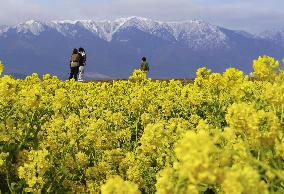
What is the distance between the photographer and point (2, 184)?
502cm

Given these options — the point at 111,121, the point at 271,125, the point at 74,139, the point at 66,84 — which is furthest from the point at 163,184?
the point at 66,84

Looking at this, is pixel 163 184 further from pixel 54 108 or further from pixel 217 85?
pixel 217 85

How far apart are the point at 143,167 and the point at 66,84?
9.79 meters

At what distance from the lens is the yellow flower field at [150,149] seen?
1.81 meters

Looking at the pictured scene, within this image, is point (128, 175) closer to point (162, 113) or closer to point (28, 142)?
point (28, 142)

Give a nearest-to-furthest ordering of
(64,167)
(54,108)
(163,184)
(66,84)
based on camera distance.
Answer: (163,184)
(64,167)
(54,108)
(66,84)

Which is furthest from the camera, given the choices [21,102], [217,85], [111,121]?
[217,85]

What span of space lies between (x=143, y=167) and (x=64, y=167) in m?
0.76

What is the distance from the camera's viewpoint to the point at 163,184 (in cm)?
221

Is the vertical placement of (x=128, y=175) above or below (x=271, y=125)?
below

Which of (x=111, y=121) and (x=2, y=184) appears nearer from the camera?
(x=2, y=184)

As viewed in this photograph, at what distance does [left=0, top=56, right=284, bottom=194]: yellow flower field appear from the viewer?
1.81 metres

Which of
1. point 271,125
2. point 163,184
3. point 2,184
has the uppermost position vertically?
point 271,125

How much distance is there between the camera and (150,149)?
4.02 m
